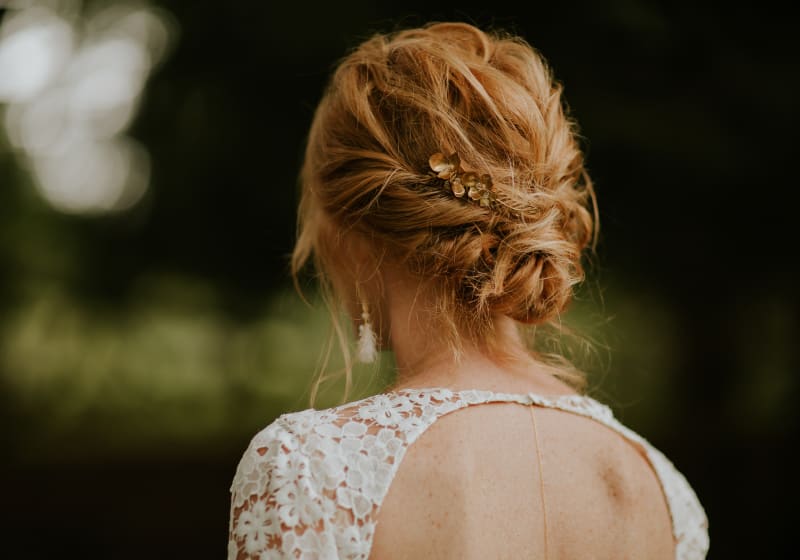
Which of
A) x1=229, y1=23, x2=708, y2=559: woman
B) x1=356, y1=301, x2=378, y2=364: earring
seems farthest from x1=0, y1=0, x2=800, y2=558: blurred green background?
x1=229, y1=23, x2=708, y2=559: woman

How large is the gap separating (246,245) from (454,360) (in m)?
3.70

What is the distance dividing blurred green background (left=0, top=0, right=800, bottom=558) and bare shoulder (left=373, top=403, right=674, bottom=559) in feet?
5.47

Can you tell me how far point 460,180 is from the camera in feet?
4.52

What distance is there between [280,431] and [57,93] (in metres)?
4.56

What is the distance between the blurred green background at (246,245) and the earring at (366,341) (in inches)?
54.9

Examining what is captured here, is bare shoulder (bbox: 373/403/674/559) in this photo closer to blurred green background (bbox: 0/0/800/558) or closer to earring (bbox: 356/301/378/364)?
earring (bbox: 356/301/378/364)

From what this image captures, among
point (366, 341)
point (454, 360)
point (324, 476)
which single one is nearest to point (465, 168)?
point (454, 360)

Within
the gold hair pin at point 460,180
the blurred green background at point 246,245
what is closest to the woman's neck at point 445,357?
the gold hair pin at point 460,180

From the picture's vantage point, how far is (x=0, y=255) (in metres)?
5.78

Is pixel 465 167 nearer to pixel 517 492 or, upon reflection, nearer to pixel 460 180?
pixel 460 180

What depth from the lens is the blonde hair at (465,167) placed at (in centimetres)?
141

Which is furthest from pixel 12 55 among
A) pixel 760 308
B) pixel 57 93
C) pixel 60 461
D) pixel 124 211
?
pixel 760 308

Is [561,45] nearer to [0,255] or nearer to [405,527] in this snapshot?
[405,527]

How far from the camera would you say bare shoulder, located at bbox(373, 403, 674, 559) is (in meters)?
1.23
